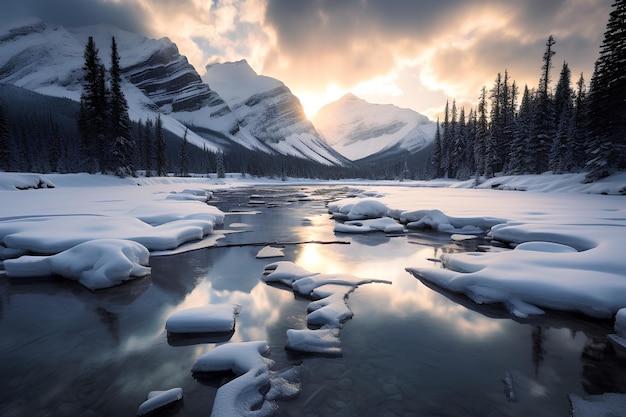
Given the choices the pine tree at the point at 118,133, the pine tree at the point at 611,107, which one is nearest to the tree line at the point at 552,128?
the pine tree at the point at 611,107

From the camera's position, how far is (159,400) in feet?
12.3

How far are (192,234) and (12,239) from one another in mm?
5716

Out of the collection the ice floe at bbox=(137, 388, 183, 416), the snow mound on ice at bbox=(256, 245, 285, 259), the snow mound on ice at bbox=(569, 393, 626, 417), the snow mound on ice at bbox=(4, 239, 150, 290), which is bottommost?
the snow mound on ice at bbox=(569, 393, 626, 417)

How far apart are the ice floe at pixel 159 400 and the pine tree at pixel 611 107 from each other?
125ft

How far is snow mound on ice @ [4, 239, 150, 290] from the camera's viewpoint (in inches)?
309

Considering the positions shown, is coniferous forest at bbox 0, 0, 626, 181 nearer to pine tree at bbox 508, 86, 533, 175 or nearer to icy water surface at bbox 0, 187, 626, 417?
pine tree at bbox 508, 86, 533, 175

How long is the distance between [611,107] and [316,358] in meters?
38.0

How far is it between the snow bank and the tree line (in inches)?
1455

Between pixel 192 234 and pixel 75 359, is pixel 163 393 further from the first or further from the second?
pixel 192 234

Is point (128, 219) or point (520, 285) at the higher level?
point (128, 219)

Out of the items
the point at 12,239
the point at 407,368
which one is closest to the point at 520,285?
the point at 407,368

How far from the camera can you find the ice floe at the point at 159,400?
3.68 m

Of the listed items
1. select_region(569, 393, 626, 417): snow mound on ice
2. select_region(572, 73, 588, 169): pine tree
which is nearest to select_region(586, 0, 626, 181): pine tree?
select_region(572, 73, 588, 169): pine tree

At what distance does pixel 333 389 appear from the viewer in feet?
13.4
